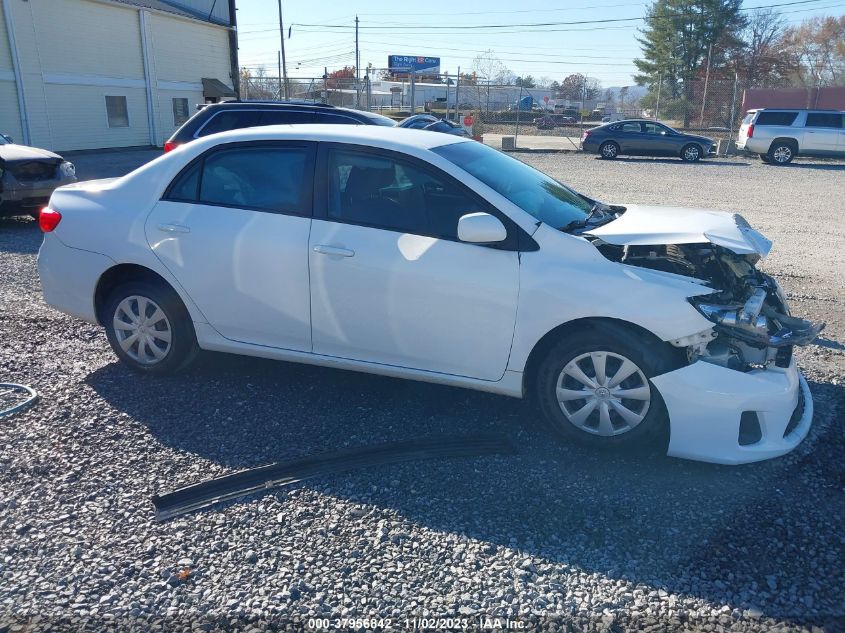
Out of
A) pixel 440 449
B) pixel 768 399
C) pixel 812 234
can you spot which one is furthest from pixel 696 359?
pixel 812 234

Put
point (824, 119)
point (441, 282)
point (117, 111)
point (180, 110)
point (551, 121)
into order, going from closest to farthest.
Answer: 1. point (441, 282)
2. point (824, 119)
3. point (117, 111)
4. point (180, 110)
5. point (551, 121)

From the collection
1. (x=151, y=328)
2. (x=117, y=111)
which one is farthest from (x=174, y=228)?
(x=117, y=111)

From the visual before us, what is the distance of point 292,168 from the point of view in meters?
4.50

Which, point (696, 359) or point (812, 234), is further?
point (812, 234)

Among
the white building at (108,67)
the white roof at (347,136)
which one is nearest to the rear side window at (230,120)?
the white roof at (347,136)

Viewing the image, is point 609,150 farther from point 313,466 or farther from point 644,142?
point 313,466

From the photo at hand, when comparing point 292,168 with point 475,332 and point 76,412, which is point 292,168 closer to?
point 475,332

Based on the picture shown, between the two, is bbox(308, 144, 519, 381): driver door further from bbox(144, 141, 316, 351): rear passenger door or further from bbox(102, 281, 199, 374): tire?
bbox(102, 281, 199, 374): tire

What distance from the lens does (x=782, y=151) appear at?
2336 centimetres

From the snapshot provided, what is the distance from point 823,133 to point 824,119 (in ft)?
1.84

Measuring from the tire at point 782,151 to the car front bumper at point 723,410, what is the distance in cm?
2259

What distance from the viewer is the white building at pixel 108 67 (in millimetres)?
22203

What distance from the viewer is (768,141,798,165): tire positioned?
23203 mm

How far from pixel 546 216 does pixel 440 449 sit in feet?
5.10
